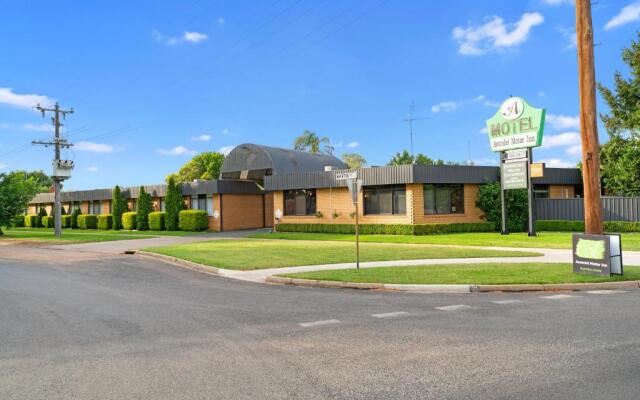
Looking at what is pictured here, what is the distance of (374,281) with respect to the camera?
11.5 meters

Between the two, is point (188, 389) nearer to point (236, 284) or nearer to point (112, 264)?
point (236, 284)

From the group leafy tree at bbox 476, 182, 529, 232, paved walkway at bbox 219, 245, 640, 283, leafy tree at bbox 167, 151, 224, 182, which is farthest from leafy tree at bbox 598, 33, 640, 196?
leafy tree at bbox 167, 151, 224, 182

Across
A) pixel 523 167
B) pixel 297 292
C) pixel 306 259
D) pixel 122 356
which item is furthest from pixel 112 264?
pixel 523 167

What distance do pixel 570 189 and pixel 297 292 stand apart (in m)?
28.9

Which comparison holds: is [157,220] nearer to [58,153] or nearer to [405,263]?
[58,153]

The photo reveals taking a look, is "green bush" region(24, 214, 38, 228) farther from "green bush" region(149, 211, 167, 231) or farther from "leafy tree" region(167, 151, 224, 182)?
"green bush" region(149, 211, 167, 231)

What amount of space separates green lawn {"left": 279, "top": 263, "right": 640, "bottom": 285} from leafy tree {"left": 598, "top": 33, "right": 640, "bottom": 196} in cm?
2708

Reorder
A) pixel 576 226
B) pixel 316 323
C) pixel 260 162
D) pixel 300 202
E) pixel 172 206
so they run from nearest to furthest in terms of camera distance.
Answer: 1. pixel 316 323
2. pixel 576 226
3. pixel 300 202
4. pixel 260 162
5. pixel 172 206

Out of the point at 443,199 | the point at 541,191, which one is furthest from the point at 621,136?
the point at 443,199

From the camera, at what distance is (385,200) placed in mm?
30094

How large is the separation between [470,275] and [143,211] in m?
37.4

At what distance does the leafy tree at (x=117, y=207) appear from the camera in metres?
46.9

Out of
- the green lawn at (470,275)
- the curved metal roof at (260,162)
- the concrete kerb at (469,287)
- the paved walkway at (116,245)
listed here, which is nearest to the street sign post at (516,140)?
the green lawn at (470,275)

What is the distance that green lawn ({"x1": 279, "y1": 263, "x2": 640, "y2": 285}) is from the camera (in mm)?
11195
